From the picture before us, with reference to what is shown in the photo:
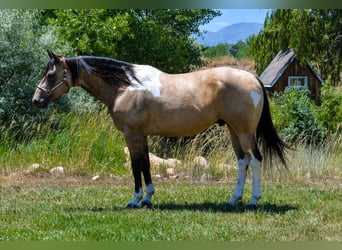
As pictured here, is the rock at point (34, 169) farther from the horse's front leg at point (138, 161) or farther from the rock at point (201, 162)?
the horse's front leg at point (138, 161)

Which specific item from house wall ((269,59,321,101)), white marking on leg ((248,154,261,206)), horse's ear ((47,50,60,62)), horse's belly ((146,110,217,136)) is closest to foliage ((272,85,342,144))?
white marking on leg ((248,154,261,206))

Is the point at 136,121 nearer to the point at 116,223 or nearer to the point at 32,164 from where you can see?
the point at 116,223

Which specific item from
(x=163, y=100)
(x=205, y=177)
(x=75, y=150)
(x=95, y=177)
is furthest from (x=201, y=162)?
(x=163, y=100)

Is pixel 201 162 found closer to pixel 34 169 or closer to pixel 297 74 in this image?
pixel 34 169

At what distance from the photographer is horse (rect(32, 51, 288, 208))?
24.6ft

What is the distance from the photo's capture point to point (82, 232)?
6.24 m

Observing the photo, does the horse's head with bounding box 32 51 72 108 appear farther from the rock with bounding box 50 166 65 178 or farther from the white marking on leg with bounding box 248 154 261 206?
the rock with bounding box 50 166 65 178

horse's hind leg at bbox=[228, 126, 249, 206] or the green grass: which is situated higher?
horse's hind leg at bbox=[228, 126, 249, 206]

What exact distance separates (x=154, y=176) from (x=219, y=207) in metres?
3.16

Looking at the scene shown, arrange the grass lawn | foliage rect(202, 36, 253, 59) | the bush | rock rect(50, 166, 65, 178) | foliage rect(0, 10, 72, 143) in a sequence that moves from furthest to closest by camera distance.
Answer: foliage rect(202, 36, 253, 59)
the bush
foliage rect(0, 10, 72, 143)
rock rect(50, 166, 65, 178)
the grass lawn

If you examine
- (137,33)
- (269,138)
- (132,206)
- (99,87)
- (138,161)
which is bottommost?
(132,206)

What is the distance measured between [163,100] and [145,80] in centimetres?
35

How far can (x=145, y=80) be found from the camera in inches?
302

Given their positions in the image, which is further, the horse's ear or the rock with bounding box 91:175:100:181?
the rock with bounding box 91:175:100:181
